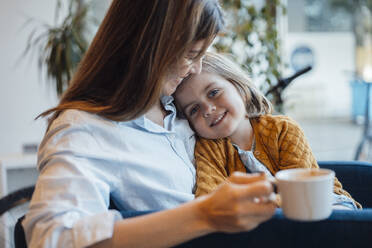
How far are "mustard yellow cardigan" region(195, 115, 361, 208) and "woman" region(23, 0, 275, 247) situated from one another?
10cm

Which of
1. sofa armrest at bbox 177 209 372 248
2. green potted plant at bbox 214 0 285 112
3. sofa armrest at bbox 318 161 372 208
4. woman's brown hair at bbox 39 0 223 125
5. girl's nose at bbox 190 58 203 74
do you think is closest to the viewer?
sofa armrest at bbox 177 209 372 248

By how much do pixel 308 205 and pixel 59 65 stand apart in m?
2.13

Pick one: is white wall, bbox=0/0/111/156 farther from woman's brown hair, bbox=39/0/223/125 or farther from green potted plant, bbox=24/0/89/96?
woman's brown hair, bbox=39/0/223/125

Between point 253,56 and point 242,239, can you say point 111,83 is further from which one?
point 253,56

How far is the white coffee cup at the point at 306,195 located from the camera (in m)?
0.75

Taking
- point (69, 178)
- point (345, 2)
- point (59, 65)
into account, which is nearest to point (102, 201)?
point (69, 178)

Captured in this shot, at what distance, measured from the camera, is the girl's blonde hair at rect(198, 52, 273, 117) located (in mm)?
1355

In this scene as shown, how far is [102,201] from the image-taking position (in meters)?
0.91

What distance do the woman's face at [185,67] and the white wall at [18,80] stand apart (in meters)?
2.45

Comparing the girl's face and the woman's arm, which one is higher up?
the girl's face

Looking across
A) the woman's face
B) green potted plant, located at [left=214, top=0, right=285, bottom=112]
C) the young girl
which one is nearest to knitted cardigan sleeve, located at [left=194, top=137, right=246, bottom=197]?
the young girl

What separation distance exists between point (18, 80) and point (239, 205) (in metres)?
3.07

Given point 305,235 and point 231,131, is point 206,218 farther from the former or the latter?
point 231,131

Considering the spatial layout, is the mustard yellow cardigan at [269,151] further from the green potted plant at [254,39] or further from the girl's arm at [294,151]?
the green potted plant at [254,39]
